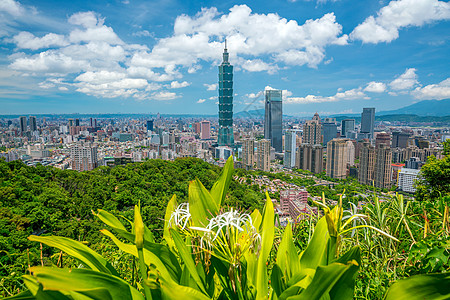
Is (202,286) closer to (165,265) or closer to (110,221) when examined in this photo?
(165,265)

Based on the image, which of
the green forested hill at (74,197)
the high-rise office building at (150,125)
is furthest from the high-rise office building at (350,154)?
the high-rise office building at (150,125)

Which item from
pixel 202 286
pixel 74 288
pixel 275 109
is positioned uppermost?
pixel 275 109

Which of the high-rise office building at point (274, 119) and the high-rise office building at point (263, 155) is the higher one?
the high-rise office building at point (274, 119)

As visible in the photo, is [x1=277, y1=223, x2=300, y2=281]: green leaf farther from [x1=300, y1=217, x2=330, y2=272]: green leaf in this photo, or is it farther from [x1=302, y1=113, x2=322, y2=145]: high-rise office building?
[x1=302, y1=113, x2=322, y2=145]: high-rise office building

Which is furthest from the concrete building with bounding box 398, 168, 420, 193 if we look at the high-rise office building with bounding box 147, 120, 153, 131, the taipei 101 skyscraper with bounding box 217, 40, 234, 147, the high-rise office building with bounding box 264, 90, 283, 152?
the high-rise office building with bounding box 147, 120, 153, 131

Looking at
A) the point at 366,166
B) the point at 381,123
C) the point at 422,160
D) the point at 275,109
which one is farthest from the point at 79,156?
the point at 381,123

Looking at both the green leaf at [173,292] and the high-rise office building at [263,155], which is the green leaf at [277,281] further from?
the high-rise office building at [263,155]

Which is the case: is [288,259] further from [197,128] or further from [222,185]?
[197,128]
